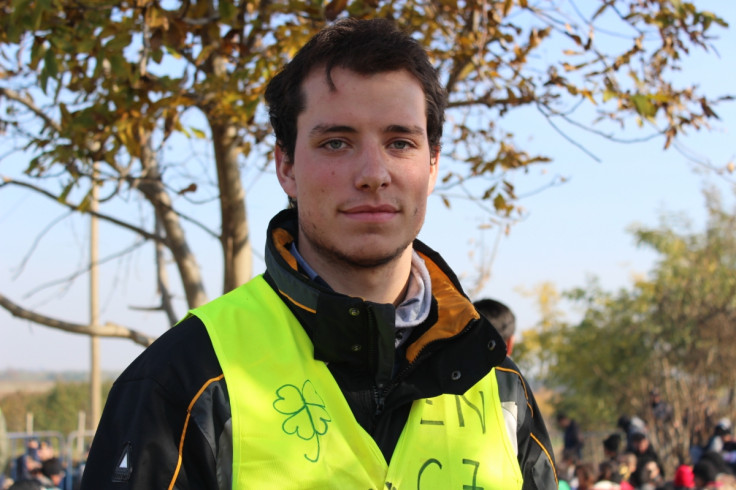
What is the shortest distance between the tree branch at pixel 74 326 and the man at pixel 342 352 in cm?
329

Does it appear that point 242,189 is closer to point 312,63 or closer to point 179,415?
point 312,63

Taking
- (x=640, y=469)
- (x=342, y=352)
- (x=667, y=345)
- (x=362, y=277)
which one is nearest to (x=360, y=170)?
(x=362, y=277)

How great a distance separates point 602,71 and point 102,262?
12.4 ft

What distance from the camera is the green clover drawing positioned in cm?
176

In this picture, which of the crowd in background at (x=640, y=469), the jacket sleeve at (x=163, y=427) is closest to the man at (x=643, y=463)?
the crowd in background at (x=640, y=469)

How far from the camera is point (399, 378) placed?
1.95m

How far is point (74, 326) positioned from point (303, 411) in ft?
12.3

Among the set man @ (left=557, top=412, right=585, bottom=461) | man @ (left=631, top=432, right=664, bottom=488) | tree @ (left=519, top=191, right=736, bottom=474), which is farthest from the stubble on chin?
tree @ (left=519, top=191, right=736, bottom=474)

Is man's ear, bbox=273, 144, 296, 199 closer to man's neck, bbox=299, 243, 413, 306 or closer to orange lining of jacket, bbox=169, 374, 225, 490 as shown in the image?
man's neck, bbox=299, 243, 413, 306

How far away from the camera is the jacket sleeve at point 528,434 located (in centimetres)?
209

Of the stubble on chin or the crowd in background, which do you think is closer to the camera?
the stubble on chin

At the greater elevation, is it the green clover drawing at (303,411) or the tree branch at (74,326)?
the tree branch at (74,326)

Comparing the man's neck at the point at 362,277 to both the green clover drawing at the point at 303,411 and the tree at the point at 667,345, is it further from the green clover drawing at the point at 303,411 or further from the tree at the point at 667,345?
the tree at the point at 667,345

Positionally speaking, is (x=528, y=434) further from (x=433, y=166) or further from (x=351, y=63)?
(x=351, y=63)
